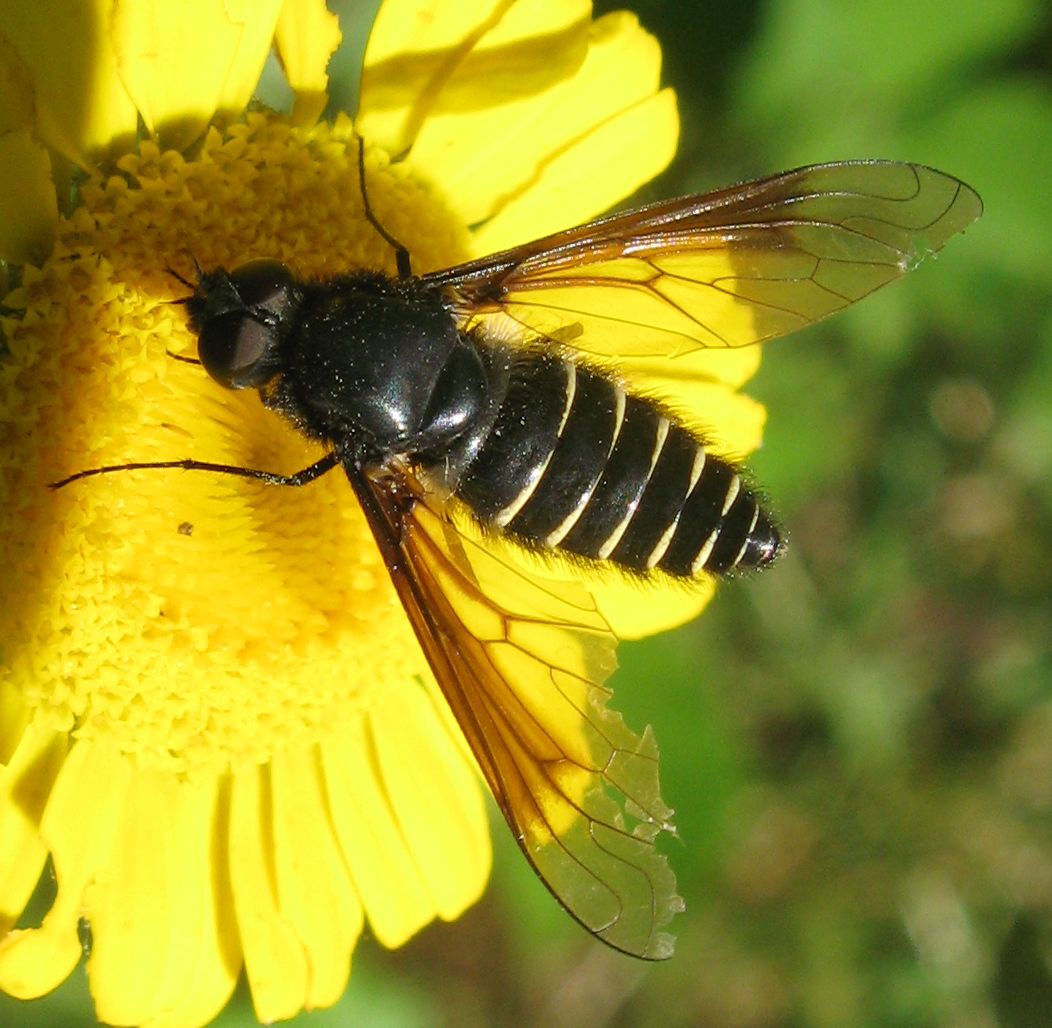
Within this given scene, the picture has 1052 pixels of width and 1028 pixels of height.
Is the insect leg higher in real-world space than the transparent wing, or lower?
lower

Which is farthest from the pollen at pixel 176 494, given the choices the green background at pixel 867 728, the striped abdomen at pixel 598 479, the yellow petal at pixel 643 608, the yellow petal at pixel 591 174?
the green background at pixel 867 728

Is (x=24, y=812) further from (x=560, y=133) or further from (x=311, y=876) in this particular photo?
(x=560, y=133)

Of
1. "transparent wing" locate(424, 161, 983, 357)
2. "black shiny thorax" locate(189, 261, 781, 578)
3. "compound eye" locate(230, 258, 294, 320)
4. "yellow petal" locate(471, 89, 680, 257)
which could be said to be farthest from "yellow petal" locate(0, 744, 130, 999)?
"yellow petal" locate(471, 89, 680, 257)

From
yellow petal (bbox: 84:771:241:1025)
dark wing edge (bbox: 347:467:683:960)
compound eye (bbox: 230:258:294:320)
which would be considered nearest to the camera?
dark wing edge (bbox: 347:467:683:960)

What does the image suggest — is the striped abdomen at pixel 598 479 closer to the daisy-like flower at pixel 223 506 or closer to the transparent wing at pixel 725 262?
the transparent wing at pixel 725 262

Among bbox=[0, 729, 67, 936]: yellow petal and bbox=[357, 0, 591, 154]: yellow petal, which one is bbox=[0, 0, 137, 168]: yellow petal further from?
bbox=[0, 729, 67, 936]: yellow petal

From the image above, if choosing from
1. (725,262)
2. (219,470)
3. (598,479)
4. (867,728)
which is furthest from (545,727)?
(867,728)

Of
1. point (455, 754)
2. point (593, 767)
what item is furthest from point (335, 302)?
point (455, 754)
